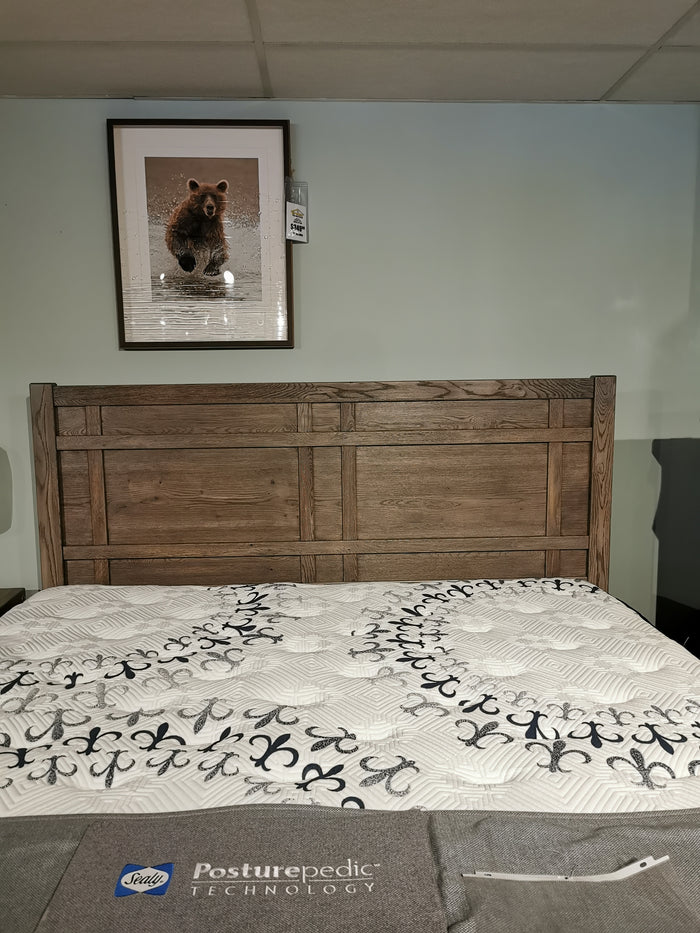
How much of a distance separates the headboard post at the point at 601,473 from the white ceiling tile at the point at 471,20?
40.8 inches

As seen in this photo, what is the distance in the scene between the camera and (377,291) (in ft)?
8.14

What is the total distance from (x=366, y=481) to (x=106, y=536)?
36.3 inches

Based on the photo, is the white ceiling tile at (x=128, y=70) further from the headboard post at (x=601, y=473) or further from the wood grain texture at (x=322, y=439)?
the headboard post at (x=601, y=473)

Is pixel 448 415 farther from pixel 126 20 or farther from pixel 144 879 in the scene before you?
pixel 144 879

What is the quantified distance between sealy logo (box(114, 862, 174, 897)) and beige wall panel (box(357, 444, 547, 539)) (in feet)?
5.20

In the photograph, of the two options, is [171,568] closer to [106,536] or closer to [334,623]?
[106,536]

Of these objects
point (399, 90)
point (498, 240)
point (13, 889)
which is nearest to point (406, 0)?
point (399, 90)

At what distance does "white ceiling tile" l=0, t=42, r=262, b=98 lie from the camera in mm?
2027

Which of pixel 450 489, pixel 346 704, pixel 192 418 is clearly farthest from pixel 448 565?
pixel 346 704

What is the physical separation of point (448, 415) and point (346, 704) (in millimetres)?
1274

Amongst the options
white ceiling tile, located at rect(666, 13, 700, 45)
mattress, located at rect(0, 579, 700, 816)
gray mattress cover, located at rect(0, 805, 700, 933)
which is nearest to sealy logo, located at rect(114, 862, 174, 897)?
gray mattress cover, located at rect(0, 805, 700, 933)

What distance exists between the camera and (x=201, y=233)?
2.40 meters

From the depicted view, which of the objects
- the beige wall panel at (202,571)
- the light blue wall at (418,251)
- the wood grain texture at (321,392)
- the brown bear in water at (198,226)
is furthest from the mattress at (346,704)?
the brown bear in water at (198,226)

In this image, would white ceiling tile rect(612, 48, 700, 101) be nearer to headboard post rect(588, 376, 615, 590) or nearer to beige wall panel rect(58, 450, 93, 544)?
headboard post rect(588, 376, 615, 590)
